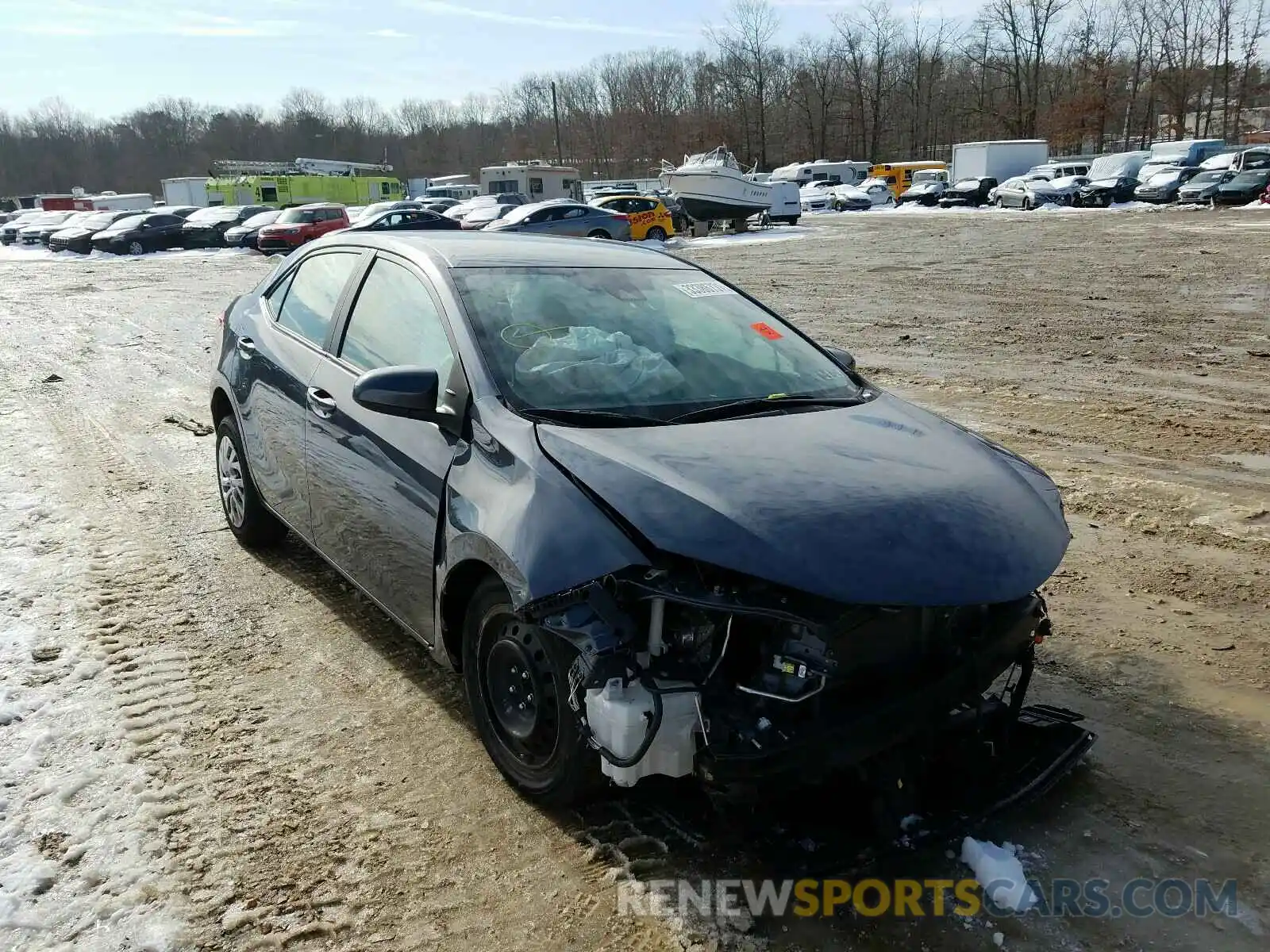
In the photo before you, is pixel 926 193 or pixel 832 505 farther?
pixel 926 193

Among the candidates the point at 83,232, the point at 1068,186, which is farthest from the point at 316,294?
the point at 1068,186

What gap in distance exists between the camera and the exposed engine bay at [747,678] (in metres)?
2.44

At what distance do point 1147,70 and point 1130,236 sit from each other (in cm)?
6120

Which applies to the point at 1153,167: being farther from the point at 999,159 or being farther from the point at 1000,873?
the point at 1000,873

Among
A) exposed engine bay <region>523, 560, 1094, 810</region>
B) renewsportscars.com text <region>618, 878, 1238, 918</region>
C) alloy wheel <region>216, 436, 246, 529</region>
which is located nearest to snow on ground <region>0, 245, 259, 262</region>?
alloy wheel <region>216, 436, 246, 529</region>

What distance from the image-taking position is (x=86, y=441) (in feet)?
25.1

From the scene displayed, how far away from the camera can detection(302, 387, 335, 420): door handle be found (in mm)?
3890

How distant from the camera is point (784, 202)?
37.7 metres

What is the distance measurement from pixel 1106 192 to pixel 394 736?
43239 mm

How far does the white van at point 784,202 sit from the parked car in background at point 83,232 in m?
23.7

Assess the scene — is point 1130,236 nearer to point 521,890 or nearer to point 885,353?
point 885,353

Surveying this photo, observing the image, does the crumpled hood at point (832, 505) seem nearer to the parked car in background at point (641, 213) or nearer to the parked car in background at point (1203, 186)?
the parked car in background at point (641, 213)

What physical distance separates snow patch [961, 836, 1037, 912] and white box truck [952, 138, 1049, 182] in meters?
52.4

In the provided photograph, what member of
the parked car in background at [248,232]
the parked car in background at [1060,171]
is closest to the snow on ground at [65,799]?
the parked car in background at [248,232]
